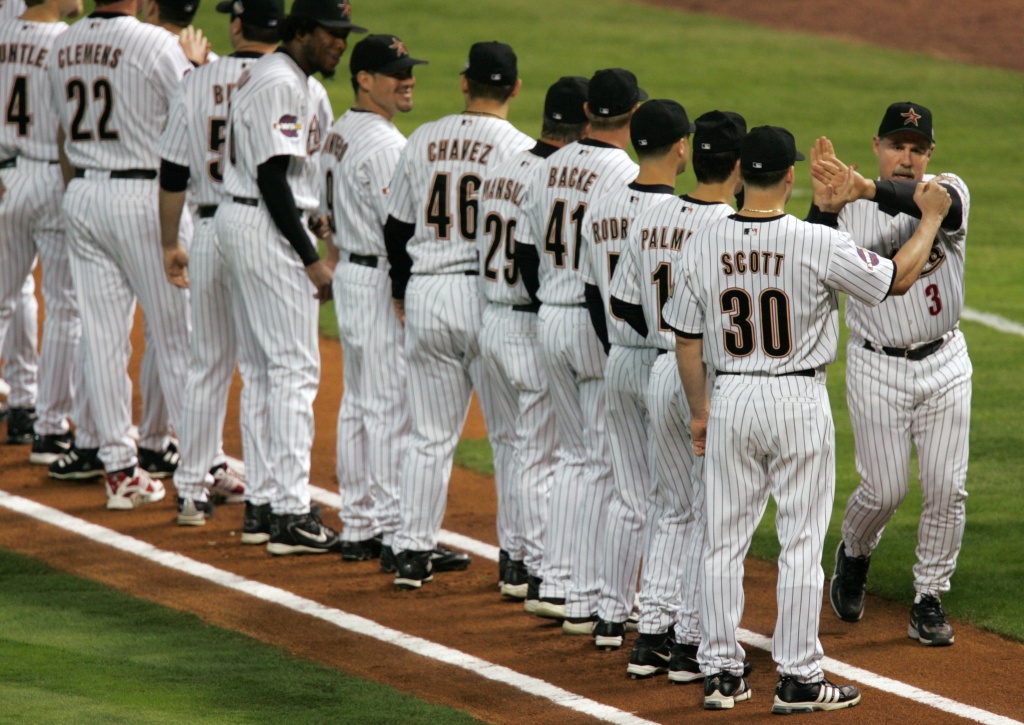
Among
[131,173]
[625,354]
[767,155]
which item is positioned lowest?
[625,354]

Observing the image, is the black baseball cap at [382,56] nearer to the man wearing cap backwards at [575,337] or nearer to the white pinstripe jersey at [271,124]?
the white pinstripe jersey at [271,124]

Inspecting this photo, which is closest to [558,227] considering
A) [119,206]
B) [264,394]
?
[264,394]

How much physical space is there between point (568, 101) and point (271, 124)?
1.39 metres

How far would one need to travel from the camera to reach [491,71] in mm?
6215

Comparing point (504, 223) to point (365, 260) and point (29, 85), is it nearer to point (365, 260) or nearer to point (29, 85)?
point (365, 260)

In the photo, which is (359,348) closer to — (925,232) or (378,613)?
(378,613)

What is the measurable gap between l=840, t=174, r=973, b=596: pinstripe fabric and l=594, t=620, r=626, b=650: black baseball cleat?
3.64 feet

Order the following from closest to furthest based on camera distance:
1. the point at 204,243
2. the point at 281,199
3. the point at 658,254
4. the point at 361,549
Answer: the point at 658,254
the point at 281,199
the point at 361,549
the point at 204,243

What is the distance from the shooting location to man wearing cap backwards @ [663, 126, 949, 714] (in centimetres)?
496

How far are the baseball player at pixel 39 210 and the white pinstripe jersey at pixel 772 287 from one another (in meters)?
4.23

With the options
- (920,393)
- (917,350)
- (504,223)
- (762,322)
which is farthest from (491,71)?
(920,393)

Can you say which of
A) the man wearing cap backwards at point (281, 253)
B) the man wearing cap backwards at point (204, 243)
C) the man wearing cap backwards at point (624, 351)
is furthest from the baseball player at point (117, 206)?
the man wearing cap backwards at point (624, 351)

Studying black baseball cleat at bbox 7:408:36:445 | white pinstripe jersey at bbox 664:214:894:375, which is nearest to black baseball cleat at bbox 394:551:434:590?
white pinstripe jersey at bbox 664:214:894:375

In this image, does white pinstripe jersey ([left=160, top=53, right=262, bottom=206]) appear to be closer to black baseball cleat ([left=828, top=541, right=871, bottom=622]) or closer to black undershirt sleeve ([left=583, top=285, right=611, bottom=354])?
black undershirt sleeve ([left=583, top=285, right=611, bottom=354])
